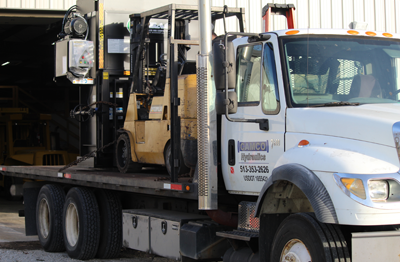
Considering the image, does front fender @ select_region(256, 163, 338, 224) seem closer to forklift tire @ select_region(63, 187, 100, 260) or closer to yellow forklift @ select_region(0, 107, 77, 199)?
forklift tire @ select_region(63, 187, 100, 260)

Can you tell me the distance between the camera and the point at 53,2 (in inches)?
528

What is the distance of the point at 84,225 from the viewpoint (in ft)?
26.3

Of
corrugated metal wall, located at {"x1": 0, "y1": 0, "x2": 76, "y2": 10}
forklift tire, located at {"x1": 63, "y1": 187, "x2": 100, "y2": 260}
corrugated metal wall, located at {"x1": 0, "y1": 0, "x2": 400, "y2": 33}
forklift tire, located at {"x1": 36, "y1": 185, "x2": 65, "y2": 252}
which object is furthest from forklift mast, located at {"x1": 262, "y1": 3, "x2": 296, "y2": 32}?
corrugated metal wall, located at {"x1": 0, "y1": 0, "x2": 76, "y2": 10}

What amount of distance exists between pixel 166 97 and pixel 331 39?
253 centimetres

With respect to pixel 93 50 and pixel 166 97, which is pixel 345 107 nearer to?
pixel 166 97

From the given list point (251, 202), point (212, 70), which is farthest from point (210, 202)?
point (212, 70)

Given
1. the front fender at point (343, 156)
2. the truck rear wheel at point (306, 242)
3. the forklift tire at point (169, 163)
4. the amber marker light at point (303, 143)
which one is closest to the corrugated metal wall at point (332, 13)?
the forklift tire at point (169, 163)

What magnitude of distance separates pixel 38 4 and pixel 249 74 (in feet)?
31.6

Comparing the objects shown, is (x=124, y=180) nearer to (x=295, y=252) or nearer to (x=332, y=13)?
(x=295, y=252)

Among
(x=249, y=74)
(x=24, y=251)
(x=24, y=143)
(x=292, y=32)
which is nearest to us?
(x=292, y=32)

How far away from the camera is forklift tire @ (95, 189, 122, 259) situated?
26.5ft

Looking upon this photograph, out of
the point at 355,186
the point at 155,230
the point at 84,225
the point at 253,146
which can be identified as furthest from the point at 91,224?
the point at 355,186

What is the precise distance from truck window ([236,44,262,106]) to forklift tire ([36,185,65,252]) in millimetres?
4867

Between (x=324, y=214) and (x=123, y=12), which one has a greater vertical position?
(x=123, y=12)
